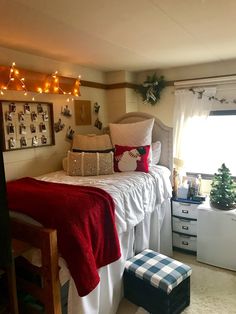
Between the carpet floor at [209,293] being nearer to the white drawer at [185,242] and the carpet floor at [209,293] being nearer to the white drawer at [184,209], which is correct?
the white drawer at [185,242]

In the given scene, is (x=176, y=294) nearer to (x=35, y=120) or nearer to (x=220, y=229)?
(x=220, y=229)

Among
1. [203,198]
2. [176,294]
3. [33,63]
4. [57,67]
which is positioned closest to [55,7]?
[33,63]

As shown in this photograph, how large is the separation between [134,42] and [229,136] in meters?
1.78

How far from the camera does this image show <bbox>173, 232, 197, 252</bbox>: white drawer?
2.95m

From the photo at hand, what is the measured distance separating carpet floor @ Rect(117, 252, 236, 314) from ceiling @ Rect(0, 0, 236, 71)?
87.0 inches

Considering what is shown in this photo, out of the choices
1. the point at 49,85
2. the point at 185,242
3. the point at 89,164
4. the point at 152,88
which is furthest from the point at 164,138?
the point at 49,85

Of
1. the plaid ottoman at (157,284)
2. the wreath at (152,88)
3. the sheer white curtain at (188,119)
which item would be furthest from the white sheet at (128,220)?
the wreath at (152,88)

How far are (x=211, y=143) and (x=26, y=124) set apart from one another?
2.30m

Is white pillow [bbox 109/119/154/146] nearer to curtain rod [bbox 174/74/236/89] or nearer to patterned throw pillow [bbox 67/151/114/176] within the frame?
patterned throw pillow [bbox 67/151/114/176]

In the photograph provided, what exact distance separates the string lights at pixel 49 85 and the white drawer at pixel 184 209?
177cm

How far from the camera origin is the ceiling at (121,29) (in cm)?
154

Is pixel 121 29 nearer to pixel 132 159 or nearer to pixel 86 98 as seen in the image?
pixel 132 159

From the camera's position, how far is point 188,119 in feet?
11.1

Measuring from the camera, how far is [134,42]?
2.28 m
